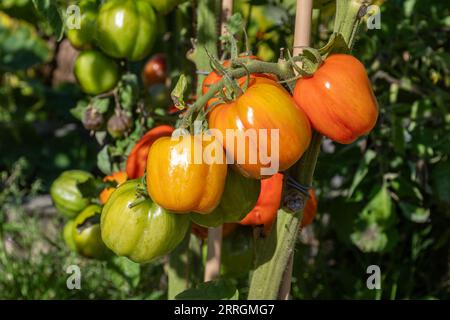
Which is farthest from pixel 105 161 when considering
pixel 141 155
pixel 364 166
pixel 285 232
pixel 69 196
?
pixel 364 166

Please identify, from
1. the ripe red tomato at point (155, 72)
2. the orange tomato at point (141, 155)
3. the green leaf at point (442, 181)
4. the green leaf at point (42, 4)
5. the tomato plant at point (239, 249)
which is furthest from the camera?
the ripe red tomato at point (155, 72)

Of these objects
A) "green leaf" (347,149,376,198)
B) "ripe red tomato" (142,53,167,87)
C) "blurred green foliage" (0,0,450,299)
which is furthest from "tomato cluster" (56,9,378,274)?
"ripe red tomato" (142,53,167,87)

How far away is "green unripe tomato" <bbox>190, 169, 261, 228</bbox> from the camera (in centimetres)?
108

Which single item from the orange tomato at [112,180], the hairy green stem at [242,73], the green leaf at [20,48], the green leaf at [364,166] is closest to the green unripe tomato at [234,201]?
the hairy green stem at [242,73]

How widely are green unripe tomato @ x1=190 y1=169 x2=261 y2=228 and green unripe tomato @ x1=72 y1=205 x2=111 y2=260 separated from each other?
0.45 m

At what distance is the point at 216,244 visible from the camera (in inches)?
54.8

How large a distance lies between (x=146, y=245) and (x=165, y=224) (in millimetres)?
48

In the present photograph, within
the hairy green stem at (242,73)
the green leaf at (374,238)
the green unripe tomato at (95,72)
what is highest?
the hairy green stem at (242,73)

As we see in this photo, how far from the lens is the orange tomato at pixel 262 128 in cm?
98

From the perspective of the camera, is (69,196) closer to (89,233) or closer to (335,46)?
(89,233)

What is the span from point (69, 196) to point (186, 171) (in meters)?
0.66

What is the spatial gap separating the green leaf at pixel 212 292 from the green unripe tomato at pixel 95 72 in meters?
0.53

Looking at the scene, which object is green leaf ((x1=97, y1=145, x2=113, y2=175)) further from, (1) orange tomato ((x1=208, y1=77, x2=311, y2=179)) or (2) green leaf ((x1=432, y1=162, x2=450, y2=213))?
(2) green leaf ((x1=432, y1=162, x2=450, y2=213))

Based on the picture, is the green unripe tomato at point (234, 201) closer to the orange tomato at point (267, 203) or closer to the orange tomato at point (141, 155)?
the orange tomato at point (267, 203)
